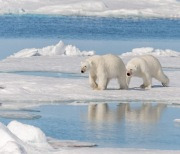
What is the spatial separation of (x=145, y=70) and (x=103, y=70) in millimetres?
1021

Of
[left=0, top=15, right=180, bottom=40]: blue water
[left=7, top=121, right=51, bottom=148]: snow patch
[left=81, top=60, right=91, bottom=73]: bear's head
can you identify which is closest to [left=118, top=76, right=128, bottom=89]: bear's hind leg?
[left=81, top=60, right=91, bottom=73]: bear's head

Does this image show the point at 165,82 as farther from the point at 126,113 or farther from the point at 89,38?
the point at 89,38

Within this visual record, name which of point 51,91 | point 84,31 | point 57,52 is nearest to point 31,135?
point 51,91

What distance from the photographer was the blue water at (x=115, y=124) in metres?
8.29

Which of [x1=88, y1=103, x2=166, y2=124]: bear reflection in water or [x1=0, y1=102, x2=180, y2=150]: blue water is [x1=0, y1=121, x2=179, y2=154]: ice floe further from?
[x1=88, y1=103, x2=166, y2=124]: bear reflection in water

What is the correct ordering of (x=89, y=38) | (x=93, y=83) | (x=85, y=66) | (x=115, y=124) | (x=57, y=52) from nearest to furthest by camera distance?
(x=115, y=124) → (x=85, y=66) → (x=93, y=83) → (x=57, y=52) → (x=89, y=38)

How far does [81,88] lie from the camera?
1265 centimetres

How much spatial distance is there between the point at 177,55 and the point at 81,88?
1083cm

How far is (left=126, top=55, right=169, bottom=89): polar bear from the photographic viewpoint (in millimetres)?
12898

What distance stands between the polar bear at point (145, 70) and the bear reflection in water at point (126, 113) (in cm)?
152

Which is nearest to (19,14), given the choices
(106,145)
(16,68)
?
(16,68)

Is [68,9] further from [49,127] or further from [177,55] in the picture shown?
[49,127]

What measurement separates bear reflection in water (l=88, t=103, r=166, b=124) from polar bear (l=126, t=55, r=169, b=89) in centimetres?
152

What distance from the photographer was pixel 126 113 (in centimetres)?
1048
